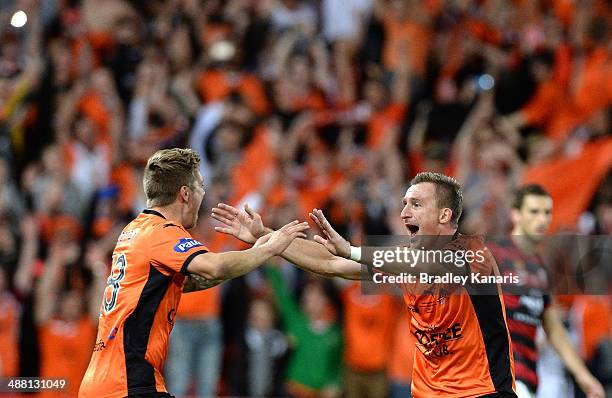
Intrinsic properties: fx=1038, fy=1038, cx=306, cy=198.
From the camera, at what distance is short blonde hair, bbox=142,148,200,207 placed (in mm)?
6328

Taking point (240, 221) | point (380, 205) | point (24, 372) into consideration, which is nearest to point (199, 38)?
point (380, 205)

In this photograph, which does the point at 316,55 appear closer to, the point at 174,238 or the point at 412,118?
the point at 412,118

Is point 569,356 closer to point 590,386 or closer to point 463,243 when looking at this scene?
point 590,386

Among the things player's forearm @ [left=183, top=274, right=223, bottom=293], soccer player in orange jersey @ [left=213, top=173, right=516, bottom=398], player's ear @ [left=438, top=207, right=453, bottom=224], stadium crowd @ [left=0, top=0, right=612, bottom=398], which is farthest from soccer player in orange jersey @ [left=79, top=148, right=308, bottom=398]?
stadium crowd @ [left=0, top=0, right=612, bottom=398]

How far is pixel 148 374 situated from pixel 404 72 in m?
8.47

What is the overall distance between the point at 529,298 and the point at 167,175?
10.8ft

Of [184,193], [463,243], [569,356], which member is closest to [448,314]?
[463,243]

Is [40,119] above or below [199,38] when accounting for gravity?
below

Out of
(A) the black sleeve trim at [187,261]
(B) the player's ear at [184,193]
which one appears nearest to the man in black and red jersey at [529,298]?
→ (B) the player's ear at [184,193]

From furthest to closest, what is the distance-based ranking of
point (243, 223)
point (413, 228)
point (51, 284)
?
point (51, 284) < point (243, 223) < point (413, 228)

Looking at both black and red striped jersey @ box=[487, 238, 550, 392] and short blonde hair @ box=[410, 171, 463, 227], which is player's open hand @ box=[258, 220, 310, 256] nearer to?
short blonde hair @ box=[410, 171, 463, 227]

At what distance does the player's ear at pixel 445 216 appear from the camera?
6.45 m

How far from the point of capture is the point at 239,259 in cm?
Result: 603

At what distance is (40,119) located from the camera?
13.5 m
